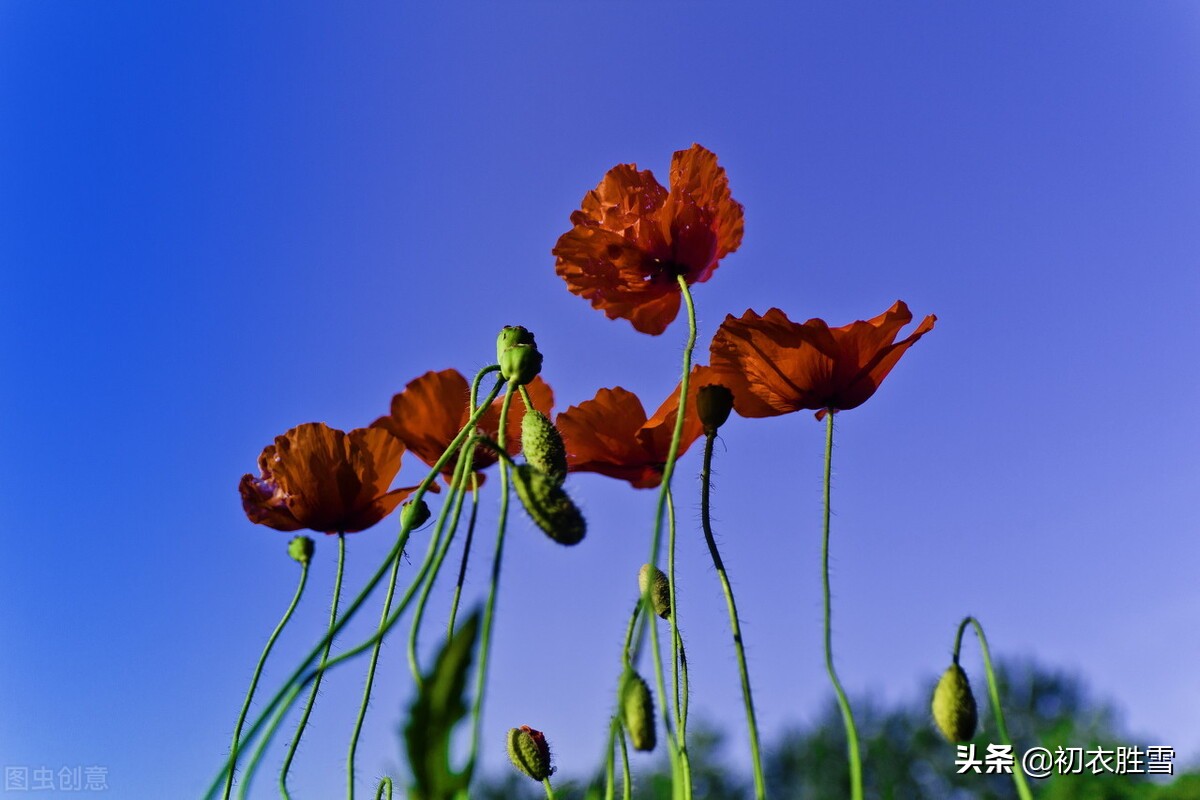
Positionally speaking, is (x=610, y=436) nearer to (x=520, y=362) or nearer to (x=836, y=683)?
(x=520, y=362)

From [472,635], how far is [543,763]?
0.46 metres

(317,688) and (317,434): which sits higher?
(317,434)

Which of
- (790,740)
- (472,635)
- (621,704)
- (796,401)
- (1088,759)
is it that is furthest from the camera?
(790,740)

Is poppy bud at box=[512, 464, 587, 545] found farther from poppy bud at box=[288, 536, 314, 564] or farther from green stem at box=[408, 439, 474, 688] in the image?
poppy bud at box=[288, 536, 314, 564]

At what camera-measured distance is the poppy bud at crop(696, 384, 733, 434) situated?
2.84 feet

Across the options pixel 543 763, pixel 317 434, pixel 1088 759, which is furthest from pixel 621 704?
pixel 1088 759

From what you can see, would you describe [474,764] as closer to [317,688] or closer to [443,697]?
[443,697]

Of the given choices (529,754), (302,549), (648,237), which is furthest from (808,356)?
(302,549)

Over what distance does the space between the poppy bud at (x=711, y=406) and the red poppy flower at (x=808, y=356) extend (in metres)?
0.16

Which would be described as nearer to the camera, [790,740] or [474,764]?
[474,764]

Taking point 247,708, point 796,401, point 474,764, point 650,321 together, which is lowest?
point 474,764

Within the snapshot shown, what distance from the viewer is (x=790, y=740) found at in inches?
364

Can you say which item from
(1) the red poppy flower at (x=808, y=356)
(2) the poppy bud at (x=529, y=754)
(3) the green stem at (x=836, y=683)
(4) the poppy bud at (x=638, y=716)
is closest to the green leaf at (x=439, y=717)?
(4) the poppy bud at (x=638, y=716)

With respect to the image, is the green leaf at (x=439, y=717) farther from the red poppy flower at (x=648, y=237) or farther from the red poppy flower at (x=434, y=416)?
the red poppy flower at (x=648, y=237)
